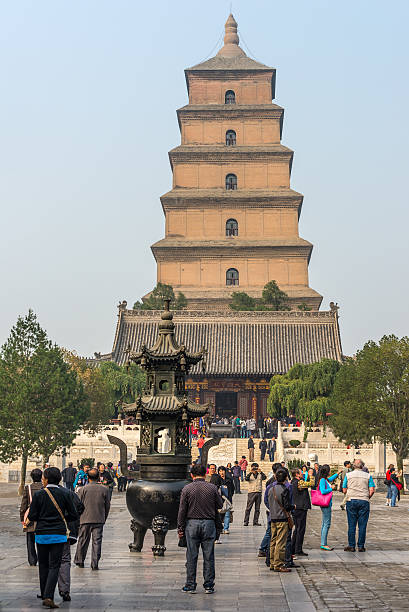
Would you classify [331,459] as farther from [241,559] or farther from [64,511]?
[64,511]

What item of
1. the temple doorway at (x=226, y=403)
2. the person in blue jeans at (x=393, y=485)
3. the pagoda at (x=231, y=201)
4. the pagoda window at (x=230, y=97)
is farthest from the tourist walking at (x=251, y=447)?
the pagoda window at (x=230, y=97)

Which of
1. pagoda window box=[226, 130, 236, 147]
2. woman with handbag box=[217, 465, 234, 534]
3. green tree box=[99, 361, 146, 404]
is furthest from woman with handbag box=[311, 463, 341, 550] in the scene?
pagoda window box=[226, 130, 236, 147]

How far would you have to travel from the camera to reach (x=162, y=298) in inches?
2266

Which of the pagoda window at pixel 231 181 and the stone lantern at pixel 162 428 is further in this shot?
the pagoda window at pixel 231 181

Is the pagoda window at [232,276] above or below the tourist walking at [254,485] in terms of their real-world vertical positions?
above

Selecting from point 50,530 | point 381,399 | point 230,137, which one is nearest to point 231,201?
point 230,137

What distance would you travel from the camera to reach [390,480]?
2561cm

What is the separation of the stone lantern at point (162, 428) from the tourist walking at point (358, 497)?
97.3 inches

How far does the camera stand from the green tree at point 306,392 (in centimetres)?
4359

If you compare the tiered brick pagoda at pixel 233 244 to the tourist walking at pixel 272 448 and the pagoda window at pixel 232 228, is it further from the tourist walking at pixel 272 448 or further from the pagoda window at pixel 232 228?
the tourist walking at pixel 272 448

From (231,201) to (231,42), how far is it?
12.3 meters

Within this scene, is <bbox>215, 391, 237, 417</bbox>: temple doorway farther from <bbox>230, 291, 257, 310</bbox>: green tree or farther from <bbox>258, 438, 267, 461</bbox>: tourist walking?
<bbox>258, 438, 267, 461</bbox>: tourist walking

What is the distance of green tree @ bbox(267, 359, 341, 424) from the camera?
143 ft

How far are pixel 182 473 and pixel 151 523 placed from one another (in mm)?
1285
